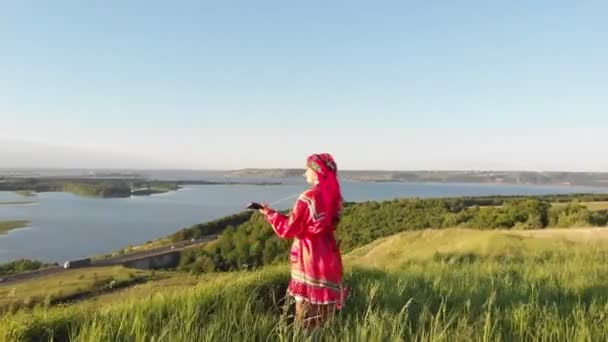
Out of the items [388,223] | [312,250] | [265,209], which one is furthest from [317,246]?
[388,223]

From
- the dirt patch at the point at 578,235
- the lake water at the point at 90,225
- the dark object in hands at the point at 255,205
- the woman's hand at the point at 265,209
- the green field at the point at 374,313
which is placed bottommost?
the lake water at the point at 90,225

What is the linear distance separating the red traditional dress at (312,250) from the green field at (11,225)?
102712 mm

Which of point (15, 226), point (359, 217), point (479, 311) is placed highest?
point (479, 311)

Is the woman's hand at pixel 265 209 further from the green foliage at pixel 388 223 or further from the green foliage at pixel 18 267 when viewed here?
the green foliage at pixel 18 267

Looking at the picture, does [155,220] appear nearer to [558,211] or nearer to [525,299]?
[558,211]

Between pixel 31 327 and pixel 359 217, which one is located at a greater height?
pixel 31 327

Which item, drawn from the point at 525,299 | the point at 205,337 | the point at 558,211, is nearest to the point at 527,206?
the point at 558,211

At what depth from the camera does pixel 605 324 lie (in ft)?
12.3

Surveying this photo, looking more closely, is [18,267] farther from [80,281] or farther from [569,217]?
[569,217]

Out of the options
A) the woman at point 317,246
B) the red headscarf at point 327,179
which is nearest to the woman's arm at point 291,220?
the woman at point 317,246

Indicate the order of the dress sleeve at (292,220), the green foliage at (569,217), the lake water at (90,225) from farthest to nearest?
the lake water at (90,225) < the green foliage at (569,217) < the dress sleeve at (292,220)

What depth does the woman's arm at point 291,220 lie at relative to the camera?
4039 millimetres

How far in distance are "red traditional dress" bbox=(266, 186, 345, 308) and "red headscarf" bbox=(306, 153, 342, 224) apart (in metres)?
0.06

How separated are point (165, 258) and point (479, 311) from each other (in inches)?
2473
